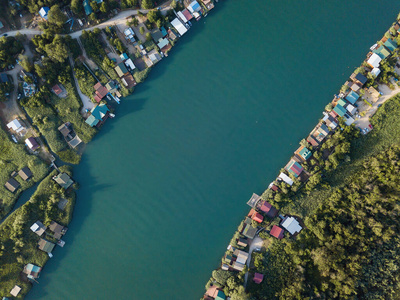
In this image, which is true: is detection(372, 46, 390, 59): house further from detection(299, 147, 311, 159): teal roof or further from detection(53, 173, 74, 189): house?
detection(53, 173, 74, 189): house


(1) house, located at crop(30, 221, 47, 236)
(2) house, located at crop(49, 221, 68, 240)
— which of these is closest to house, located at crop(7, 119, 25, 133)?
(1) house, located at crop(30, 221, 47, 236)

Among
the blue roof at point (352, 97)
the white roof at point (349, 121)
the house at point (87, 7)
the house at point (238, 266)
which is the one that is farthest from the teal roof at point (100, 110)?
the blue roof at point (352, 97)

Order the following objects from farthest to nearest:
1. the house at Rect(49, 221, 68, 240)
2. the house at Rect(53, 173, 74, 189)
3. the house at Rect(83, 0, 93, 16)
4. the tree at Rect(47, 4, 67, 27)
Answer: the house at Rect(83, 0, 93, 16) → the house at Rect(53, 173, 74, 189) → the house at Rect(49, 221, 68, 240) → the tree at Rect(47, 4, 67, 27)

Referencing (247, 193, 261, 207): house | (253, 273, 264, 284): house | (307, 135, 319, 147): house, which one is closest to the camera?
(253, 273, 264, 284): house

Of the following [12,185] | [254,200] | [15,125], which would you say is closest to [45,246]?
[12,185]

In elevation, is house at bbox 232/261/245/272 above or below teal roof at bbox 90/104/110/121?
below

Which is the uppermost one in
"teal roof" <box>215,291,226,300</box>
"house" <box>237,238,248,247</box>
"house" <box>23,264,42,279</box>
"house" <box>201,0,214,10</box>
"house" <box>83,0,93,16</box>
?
"house" <box>83,0,93,16</box>

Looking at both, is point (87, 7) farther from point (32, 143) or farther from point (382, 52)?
point (382, 52)
